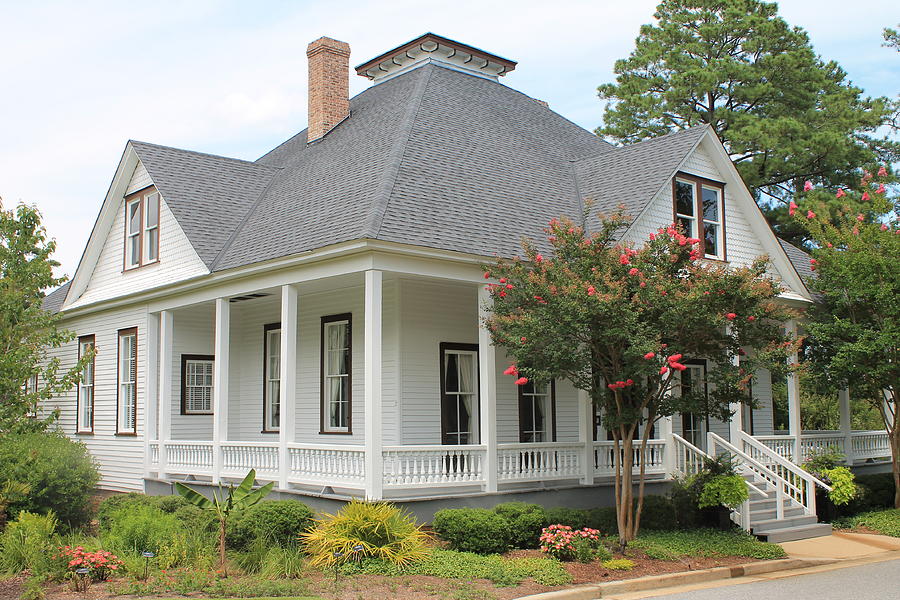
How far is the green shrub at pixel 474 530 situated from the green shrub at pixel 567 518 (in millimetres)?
1007

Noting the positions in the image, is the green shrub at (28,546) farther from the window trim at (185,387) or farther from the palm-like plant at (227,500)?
the window trim at (185,387)

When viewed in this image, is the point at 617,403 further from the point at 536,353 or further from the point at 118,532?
the point at 118,532

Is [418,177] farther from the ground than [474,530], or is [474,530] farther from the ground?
[418,177]

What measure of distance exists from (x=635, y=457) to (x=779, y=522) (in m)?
2.71

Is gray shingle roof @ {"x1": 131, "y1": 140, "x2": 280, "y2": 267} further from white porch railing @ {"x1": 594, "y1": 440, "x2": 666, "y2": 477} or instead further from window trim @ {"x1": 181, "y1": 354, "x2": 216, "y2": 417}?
white porch railing @ {"x1": 594, "y1": 440, "x2": 666, "y2": 477}

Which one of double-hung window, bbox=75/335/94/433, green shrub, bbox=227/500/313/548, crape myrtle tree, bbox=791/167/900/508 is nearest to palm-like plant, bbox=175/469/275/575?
green shrub, bbox=227/500/313/548

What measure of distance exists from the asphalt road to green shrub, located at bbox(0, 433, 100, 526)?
1043 centimetres

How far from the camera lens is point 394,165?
54.7 ft

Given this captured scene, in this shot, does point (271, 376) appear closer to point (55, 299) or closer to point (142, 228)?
point (142, 228)

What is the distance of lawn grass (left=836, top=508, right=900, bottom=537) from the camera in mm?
17000

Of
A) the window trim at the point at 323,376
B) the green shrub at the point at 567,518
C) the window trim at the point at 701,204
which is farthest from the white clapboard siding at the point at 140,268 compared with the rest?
the window trim at the point at 701,204

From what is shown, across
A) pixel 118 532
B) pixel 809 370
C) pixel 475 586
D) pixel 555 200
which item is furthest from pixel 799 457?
pixel 118 532

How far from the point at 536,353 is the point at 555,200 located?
20.0 ft

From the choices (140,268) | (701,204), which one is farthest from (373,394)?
(140,268)
